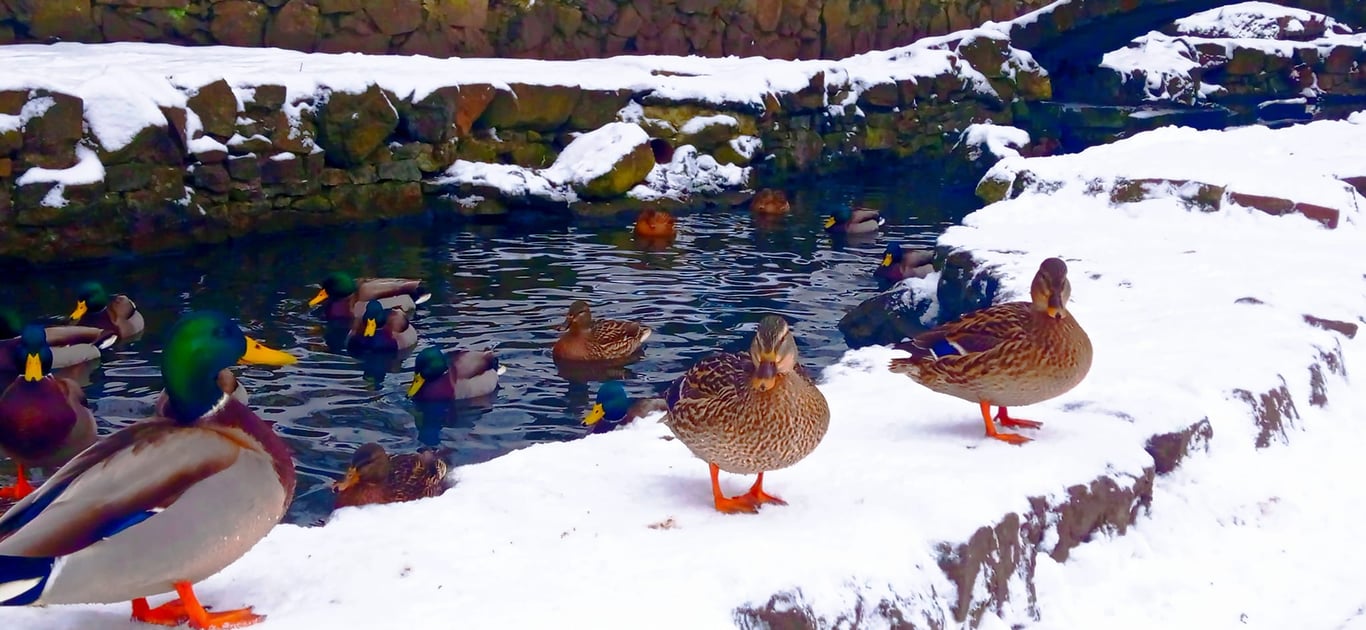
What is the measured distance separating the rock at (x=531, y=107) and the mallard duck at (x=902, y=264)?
17.4 feet

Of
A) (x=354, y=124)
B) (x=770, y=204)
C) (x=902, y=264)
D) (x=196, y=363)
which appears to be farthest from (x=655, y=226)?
(x=196, y=363)

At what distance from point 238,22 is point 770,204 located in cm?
675

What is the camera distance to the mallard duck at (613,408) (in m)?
7.12

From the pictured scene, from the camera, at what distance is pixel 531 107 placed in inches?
583

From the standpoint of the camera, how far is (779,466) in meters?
3.82

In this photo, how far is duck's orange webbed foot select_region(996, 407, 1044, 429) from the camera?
4617 millimetres

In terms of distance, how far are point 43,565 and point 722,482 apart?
7.47 feet

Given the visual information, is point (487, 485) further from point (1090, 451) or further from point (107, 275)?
point (107, 275)

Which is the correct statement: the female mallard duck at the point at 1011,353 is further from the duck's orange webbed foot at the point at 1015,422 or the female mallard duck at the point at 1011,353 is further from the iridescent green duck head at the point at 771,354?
the iridescent green duck head at the point at 771,354

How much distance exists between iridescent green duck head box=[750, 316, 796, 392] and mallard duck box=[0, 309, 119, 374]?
5.92 m

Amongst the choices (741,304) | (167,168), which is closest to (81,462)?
(741,304)

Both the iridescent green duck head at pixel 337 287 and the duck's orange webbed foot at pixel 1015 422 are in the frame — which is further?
the iridescent green duck head at pixel 337 287

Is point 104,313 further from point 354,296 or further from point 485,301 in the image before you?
point 485,301

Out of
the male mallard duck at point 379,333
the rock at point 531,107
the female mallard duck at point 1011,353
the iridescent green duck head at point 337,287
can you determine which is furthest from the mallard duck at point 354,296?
the female mallard duck at point 1011,353
